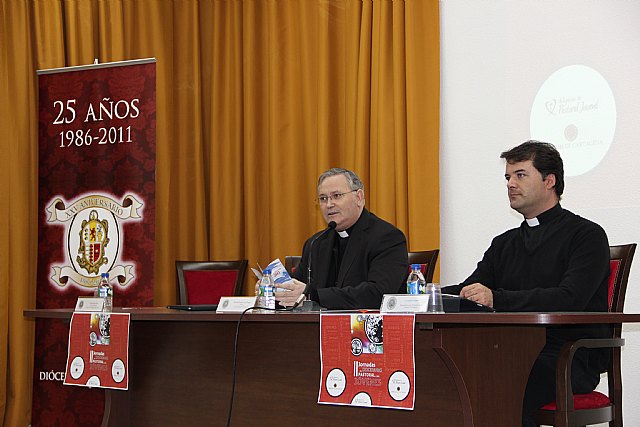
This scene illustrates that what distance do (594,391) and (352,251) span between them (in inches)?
39.9

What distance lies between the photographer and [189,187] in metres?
4.89

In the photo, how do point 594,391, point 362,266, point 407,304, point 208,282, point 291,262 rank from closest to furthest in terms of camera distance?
point 407,304, point 594,391, point 362,266, point 291,262, point 208,282

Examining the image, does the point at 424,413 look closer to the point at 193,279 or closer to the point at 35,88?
the point at 193,279

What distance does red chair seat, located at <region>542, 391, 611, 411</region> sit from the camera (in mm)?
2457

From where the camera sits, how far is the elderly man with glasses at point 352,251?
9.62ft

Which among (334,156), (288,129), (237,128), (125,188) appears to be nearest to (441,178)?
(334,156)

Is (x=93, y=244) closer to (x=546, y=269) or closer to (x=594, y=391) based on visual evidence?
(x=546, y=269)

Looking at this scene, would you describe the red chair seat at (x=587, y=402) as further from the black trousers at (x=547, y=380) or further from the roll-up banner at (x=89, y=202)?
the roll-up banner at (x=89, y=202)

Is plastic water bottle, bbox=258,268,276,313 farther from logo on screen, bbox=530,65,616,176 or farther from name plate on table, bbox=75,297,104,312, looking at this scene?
logo on screen, bbox=530,65,616,176

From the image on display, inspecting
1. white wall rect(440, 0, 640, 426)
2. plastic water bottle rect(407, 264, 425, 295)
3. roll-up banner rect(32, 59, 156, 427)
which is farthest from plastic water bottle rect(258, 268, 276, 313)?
white wall rect(440, 0, 640, 426)

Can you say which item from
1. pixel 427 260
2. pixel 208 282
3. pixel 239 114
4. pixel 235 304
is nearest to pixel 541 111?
pixel 427 260

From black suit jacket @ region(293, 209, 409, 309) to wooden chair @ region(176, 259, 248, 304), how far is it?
53 centimetres

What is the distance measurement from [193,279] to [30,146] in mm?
1771

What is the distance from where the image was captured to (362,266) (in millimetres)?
3090
